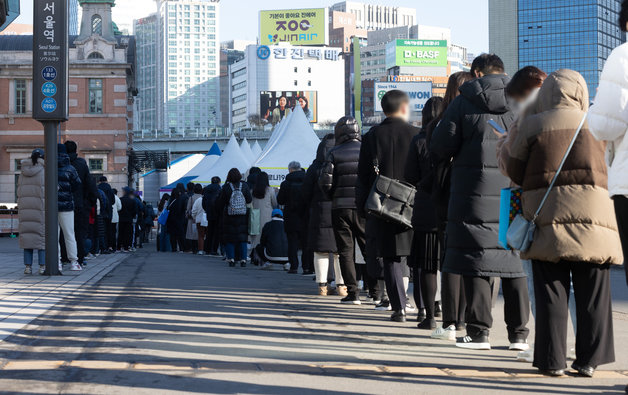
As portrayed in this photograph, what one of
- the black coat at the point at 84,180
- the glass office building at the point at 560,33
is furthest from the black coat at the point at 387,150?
the glass office building at the point at 560,33

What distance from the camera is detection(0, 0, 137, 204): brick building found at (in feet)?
187

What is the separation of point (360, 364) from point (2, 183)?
5411 centimetres

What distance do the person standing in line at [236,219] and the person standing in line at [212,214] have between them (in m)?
3.21

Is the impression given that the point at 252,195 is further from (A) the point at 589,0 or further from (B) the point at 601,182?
(A) the point at 589,0

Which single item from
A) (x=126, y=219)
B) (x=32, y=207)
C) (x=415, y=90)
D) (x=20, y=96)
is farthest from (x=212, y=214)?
(x=415, y=90)

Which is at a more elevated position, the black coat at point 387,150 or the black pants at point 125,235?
the black coat at point 387,150

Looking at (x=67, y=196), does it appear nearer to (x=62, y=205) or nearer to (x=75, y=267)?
(x=62, y=205)

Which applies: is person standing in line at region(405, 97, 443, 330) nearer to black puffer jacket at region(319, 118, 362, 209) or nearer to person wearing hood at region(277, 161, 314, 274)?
black puffer jacket at region(319, 118, 362, 209)

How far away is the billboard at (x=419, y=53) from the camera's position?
183000 millimetres

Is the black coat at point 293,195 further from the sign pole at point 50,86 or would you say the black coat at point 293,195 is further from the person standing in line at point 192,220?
the person standing in line at point 192,220

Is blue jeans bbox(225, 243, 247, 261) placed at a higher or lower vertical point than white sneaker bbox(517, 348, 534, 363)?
lower

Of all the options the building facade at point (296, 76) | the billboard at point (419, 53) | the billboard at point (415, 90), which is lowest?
the billboard at point (415, 90)

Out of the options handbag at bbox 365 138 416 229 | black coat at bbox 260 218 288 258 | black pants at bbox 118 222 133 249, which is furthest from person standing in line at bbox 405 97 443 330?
black pants at bbox 118 222 133 249

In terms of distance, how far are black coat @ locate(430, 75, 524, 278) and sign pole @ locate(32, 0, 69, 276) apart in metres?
7.80
